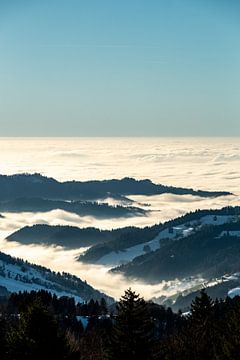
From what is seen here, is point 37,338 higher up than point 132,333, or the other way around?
point 37,338

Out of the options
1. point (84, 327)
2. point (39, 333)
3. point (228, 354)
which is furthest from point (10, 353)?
point (84, 327)

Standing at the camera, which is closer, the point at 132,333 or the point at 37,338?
the point at 37,338

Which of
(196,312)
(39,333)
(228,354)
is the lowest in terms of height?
(196,312)

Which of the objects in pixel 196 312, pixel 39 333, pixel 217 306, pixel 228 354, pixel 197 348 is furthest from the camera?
pixel 217 306

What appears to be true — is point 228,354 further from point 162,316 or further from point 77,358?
point 162,316

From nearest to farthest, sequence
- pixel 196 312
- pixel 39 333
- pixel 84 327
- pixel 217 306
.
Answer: pixel 39 333 → pixel 196 312 → pixel 84 327 → pixel 217 306

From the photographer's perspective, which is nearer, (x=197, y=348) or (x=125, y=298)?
(x=125, y=298)

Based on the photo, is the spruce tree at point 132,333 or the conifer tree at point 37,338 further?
the spruce tree at point 132,333

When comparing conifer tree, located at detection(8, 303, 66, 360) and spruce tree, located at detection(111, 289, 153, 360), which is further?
spruce tree, located at detection(111, 289, 153, 360)
